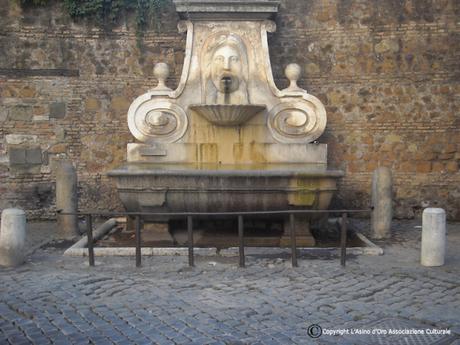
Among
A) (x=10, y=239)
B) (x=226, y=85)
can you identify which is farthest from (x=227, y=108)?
(x=10, y=239)

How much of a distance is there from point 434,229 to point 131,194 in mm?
3447

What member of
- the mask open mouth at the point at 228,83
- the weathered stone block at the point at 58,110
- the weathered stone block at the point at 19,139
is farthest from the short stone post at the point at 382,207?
the weathered stone block at the point at 19,139

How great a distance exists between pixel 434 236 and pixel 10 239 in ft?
14.4

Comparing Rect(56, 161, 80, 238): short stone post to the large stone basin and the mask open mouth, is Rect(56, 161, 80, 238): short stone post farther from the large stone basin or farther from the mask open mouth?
the mask open mouth

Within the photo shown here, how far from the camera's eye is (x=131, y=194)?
21.4ft

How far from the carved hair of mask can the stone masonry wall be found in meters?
1.20

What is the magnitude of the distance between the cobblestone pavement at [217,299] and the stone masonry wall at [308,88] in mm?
3333

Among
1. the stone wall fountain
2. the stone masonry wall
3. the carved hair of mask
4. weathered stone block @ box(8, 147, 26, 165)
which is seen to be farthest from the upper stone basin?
weathered stone block @ box(8, 147, 26, 165)

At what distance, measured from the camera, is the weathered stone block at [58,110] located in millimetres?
9141

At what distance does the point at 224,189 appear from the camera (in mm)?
6398

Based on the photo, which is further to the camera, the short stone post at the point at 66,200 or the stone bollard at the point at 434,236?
the short stone post at the point at 66,200

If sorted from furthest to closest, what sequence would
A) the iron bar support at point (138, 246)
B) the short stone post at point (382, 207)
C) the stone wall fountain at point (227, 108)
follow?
the stone wall fountain at point (227, 108)
the short stone post at point (382, 207)
the iron bar support at point (138, 246)

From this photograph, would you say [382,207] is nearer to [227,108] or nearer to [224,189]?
[224,189]

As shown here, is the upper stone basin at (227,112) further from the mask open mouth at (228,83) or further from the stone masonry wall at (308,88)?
the stone masonry wall at (308,88)
